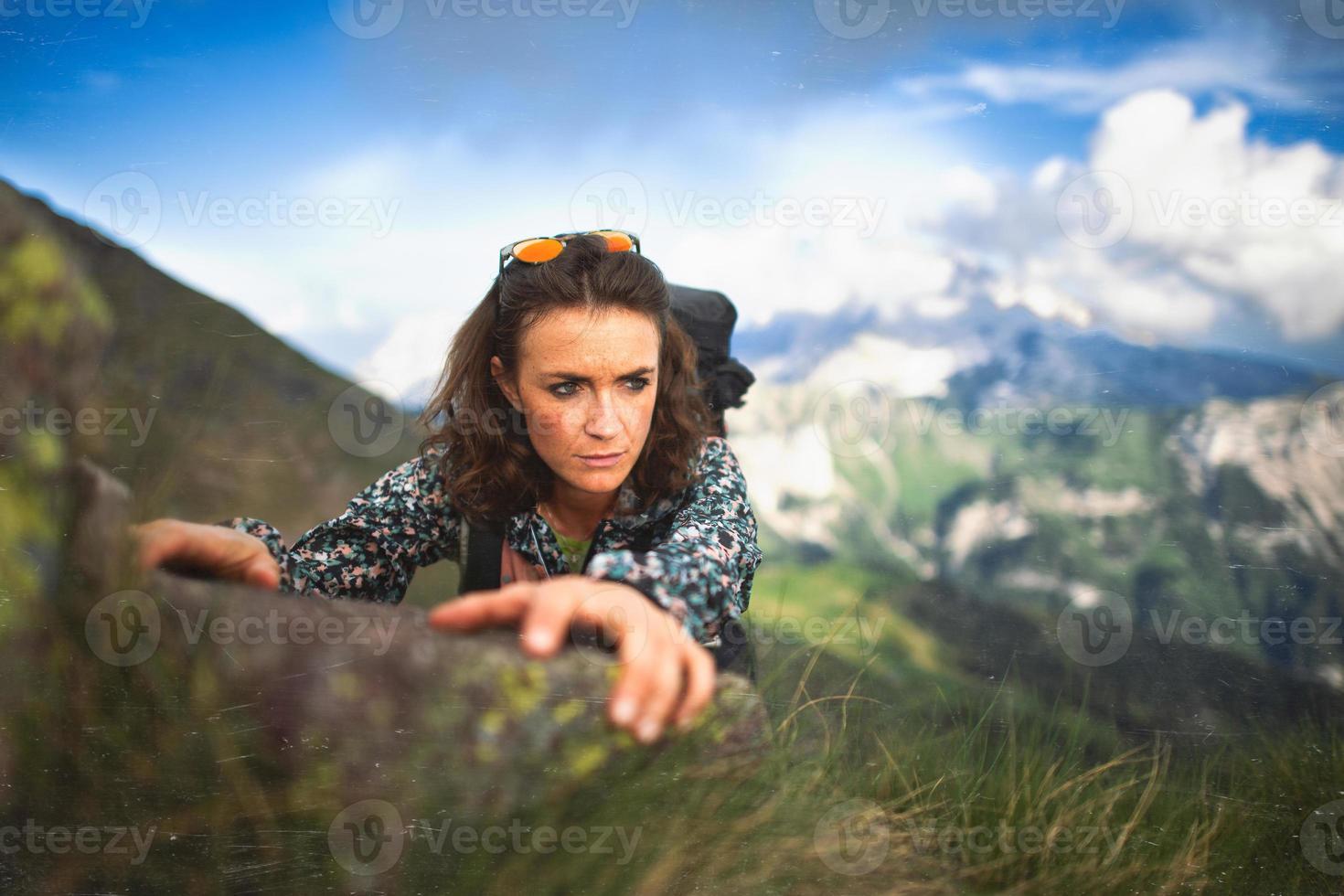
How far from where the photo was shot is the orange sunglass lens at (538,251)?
5.63 feet

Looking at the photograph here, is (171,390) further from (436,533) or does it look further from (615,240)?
(615,240)

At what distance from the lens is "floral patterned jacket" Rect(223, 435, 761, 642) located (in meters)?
1.64

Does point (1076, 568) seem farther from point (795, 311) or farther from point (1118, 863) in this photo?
point (795, 311)

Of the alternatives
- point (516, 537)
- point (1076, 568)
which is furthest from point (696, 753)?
point (1076, 568)

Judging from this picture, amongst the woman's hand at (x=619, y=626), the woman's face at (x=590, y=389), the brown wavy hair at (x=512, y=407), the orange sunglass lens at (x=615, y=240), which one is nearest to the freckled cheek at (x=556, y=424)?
the woman's face at (x=590, y=389)

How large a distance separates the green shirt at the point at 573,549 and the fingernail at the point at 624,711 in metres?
0.50

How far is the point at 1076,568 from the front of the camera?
5.65 feet

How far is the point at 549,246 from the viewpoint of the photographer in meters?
1.72

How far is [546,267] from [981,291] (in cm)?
82

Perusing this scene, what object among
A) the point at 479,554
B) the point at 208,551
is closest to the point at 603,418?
the point at 479,554

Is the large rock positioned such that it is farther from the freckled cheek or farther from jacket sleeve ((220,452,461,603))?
the freckled cheek

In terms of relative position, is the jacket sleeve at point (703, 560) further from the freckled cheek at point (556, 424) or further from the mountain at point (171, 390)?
the mountain at point (171, 390)

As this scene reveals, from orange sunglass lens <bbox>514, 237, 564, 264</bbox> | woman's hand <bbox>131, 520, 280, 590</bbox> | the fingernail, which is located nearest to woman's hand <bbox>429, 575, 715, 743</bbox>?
the fingernail

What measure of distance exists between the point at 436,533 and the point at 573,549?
0.28m
